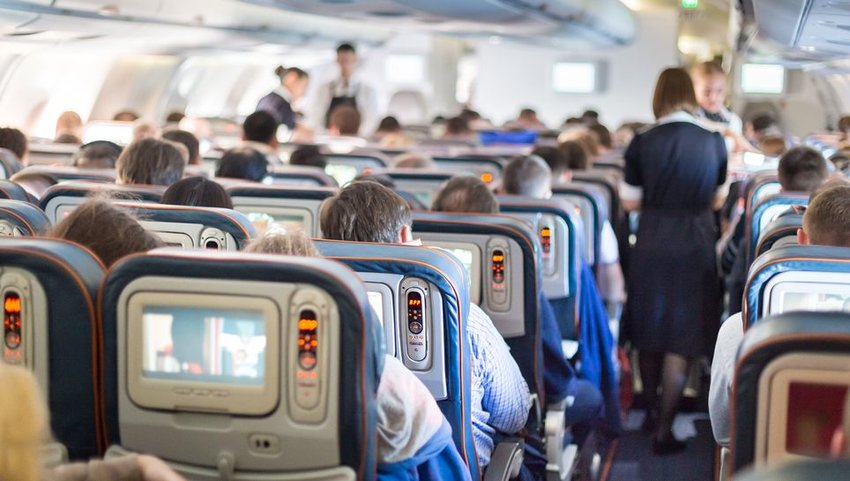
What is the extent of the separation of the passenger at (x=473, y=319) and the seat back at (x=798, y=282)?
3.21ft

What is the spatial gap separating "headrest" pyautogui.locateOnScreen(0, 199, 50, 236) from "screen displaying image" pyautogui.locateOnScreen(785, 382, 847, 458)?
241cm

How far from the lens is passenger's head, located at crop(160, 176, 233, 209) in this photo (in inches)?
177

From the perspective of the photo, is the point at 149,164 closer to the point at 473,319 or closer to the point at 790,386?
the point at 473,319

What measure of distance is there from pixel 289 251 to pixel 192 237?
1.13m

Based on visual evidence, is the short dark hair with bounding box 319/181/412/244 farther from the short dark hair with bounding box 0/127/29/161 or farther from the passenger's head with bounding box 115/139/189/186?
the short dark hair with bounding box 0/127/29/161

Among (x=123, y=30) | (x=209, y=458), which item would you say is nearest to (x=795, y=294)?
(x=209, y=458)

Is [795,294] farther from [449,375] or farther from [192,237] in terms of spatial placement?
[192,237]

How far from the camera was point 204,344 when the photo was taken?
2350 millimetres

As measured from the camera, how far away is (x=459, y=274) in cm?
316

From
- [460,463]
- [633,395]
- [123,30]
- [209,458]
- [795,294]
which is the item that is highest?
[123,30]

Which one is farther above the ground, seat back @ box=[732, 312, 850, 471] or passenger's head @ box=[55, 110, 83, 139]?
passenger's head @ box=[55, 110, 83, 139]

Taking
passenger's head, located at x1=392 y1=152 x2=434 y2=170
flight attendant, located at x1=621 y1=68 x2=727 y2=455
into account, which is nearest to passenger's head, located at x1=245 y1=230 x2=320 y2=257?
flight attendant, located at x1=621 y1=68 x2=727 y2=455

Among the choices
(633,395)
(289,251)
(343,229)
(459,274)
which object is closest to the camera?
(289,251)

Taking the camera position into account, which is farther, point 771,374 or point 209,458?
point 209,458
